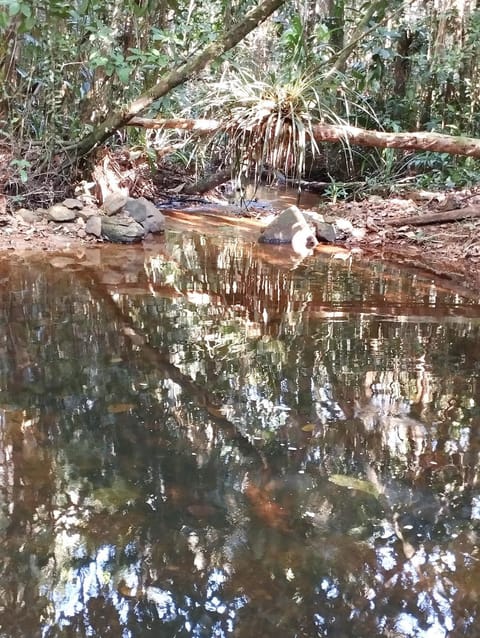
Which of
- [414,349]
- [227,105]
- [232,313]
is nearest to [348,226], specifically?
[227,105]

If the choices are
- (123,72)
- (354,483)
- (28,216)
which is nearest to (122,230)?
(28,216)

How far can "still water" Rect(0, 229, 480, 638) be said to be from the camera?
1.64m

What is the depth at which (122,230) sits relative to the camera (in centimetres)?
648

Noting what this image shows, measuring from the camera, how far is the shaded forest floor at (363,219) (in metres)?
5.93

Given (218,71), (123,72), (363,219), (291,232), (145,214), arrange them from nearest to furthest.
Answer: (123,72) < (291,232) < (145,214) < (363,219) < (218,71)

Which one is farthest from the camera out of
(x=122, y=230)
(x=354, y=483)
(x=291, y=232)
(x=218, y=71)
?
(x=218, y=71)

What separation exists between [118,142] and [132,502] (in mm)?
7346

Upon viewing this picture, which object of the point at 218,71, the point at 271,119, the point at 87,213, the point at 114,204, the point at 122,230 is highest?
the point at 218,71

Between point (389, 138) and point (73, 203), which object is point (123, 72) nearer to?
point (73, 203)

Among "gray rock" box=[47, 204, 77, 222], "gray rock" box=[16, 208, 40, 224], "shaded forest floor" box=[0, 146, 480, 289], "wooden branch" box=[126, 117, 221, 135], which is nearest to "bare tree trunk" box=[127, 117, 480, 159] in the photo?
"wooden branch" box=[126, 117, 221, 135]

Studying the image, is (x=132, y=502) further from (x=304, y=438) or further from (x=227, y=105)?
(x=227, y=105)

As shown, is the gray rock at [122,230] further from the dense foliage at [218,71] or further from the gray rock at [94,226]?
the dense foliage at [218,71]

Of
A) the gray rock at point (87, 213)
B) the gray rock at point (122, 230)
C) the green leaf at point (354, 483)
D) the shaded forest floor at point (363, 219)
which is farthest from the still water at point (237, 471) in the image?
the gray rock at point (87, 213)

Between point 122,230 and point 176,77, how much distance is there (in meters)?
1.66
